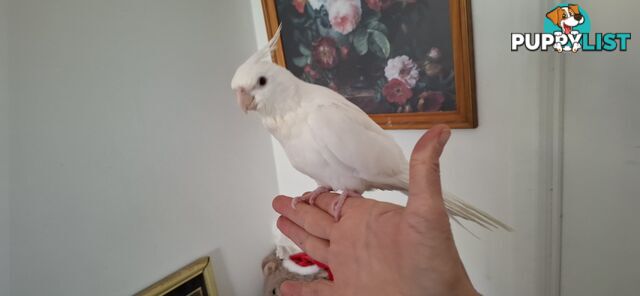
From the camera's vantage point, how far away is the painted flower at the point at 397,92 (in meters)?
1.19

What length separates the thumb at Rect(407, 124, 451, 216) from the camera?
483 mm

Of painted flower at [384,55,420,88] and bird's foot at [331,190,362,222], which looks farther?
painted flower at [384,55,420,88]

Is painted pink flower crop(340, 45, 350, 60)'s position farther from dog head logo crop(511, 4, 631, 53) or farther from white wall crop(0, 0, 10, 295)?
white wall crop(0, 0, 10, 295)

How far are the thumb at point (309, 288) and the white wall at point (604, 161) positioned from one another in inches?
32.7

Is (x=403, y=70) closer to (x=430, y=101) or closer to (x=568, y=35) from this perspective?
(x=430, y=101)

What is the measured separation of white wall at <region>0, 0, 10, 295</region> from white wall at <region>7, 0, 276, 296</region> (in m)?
0.02

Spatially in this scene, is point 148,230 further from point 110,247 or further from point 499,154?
point 499,154

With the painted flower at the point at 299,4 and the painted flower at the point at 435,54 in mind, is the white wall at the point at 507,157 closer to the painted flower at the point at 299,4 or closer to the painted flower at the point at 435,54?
the painted flower at the point at 435,54

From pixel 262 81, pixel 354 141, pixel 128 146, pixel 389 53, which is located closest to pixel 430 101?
pixel 389 53

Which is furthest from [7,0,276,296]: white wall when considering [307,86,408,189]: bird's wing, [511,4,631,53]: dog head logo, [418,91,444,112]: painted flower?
[511,4,631,53]: dog head logo

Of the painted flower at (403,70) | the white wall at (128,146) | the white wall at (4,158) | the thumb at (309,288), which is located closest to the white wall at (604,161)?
the painted flower at (403,70)

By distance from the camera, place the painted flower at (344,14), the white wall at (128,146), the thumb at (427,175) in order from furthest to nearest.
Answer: the painted flower at (344,14)
the white wall at (128,146)
the thumb at (427,175)

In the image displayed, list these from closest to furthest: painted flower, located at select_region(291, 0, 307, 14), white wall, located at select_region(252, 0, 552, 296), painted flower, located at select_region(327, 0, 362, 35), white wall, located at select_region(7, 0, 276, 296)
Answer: white wall, located at select_region(7, 0, 276, 296), white wall, located at select_region(252, 0, 552, 296), painted flower, located at select_region(327, 0, 362, 35), painted flower, located at select_region(291, 0, 307, 14)

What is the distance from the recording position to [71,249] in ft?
3.10
